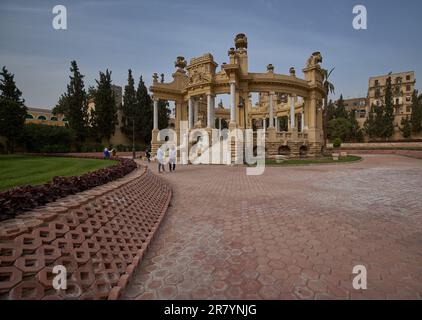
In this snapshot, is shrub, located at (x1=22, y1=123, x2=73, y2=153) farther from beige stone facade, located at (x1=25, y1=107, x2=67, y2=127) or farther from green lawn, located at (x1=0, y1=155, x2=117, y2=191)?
green lawn, located at (x1=0, y1=155, x2=117, y2=191)

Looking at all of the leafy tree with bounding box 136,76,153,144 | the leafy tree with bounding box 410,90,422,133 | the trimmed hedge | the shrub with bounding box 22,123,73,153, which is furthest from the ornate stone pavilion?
the leafy tree with bounding box 410,90,422,133

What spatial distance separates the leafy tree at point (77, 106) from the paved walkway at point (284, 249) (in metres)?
34.4

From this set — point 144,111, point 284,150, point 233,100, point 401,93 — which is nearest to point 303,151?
point 284,150

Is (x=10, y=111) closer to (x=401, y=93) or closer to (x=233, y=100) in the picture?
(x=233, y=100)

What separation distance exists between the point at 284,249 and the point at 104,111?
38243mm

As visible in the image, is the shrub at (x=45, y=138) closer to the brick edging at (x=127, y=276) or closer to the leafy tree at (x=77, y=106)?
the leafy tree at (x=77, y=106)

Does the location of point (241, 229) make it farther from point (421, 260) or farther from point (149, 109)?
point (149, 109)

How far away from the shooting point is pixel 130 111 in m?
38.8

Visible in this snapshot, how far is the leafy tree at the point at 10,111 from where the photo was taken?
24531 mm

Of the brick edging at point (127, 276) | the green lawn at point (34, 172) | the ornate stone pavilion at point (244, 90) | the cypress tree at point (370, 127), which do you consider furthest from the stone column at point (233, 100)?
the cypress tree at point (370, 127)

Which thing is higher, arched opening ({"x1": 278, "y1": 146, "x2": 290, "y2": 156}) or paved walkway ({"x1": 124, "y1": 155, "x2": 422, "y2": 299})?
arched opening ({"x1": 278, "y1": 146, "x2": 290, "y2": 156})

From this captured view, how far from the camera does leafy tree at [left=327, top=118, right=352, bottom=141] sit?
4622 centimetres

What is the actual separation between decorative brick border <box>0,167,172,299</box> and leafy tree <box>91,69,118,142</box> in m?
35.5
